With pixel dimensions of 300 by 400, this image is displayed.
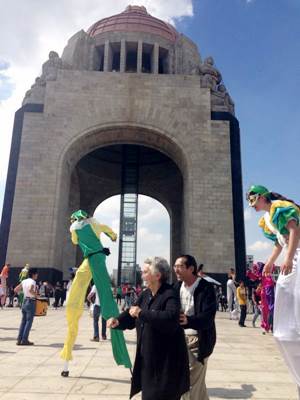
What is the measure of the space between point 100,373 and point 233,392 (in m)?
1.83

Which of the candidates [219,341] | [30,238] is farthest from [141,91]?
[219,341]

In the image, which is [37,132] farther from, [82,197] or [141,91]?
[82,197]

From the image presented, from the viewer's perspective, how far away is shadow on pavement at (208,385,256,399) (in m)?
3.93

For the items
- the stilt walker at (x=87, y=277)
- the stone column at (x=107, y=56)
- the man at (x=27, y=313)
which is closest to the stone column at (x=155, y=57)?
the stone column at (x=107, y=56)

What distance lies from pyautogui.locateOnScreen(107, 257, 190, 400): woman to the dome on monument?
28.4m

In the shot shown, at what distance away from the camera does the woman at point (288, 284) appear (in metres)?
2.83

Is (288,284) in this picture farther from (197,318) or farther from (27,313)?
(27,313)

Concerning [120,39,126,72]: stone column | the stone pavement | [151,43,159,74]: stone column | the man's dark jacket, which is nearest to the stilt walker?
the stone pavement

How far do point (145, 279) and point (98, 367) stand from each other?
3040 millimetres

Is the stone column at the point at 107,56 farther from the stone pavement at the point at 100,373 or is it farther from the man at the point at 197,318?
the man at the point at 197,318

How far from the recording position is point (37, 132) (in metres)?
20.9

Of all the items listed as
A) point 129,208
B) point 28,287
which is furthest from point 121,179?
point 28,287

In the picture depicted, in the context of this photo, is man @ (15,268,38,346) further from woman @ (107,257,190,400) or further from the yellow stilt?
woman @ (107,257,190,400)

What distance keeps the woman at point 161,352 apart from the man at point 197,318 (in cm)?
30
